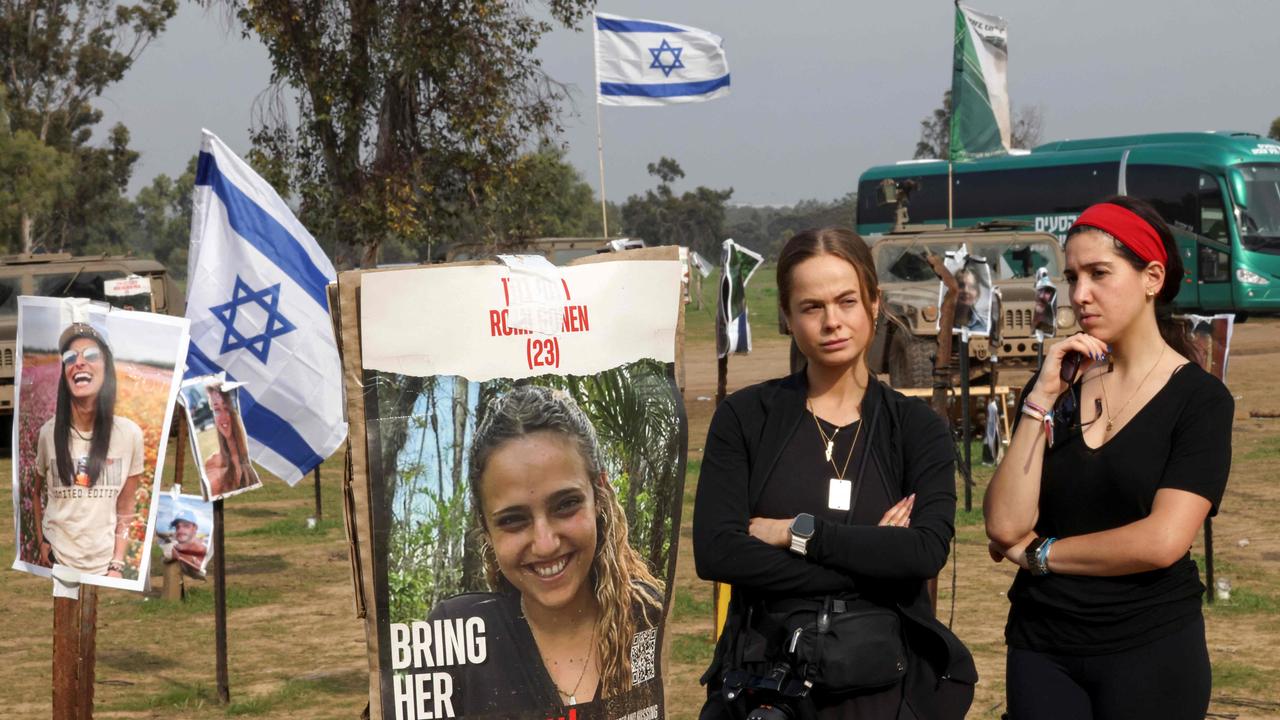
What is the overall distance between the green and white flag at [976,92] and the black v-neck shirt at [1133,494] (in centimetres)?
1346

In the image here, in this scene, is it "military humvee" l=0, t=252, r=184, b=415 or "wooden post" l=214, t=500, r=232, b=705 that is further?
"military humvee" l=0, t=252, r=184, b=415

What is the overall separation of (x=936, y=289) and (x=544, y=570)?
12.7 m

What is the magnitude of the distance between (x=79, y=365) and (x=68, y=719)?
1.08 metres

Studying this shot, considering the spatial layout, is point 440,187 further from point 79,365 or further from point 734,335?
point 79,365

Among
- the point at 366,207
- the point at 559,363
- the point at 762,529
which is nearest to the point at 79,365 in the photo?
the point at 559,363

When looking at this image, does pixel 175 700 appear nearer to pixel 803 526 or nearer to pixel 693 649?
pixel 693 649

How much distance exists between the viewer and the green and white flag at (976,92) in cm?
1625

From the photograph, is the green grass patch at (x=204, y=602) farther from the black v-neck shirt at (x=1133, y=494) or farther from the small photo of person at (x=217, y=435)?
the black v-neck shirt at (x=1133, y=494)

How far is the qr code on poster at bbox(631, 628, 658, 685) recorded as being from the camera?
3945mm

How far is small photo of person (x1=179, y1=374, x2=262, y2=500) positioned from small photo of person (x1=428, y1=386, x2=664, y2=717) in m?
2.78

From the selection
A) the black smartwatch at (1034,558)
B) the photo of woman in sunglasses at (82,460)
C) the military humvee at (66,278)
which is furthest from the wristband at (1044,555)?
the military humvee at (66,278)

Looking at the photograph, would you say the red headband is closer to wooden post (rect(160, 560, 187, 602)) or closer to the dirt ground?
the dirt ground

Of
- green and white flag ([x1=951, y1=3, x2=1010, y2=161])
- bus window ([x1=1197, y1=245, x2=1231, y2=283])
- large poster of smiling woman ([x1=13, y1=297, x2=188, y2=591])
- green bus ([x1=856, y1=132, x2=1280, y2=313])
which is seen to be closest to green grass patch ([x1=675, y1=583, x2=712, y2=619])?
large poster of smiling woman ([x1=13, y1=297, x2=188, y2=591])

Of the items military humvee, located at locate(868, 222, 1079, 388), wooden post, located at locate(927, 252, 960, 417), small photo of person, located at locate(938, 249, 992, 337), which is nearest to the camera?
wooden post, located at locate(927, 252, 960, 417)
